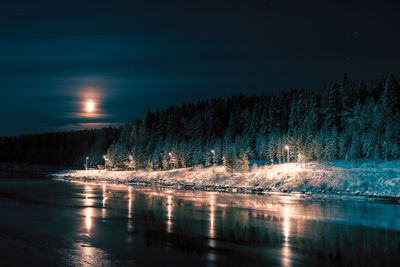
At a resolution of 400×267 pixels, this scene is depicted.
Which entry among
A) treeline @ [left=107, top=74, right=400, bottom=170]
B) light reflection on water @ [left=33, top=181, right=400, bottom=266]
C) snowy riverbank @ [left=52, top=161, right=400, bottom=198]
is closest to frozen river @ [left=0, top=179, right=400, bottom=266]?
light reflection on water @ [left=33, top=181, right=400, bottom=266]

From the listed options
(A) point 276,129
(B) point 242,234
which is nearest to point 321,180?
(B) point 242,234

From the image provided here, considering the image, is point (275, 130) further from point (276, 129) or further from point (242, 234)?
point (242, 234)

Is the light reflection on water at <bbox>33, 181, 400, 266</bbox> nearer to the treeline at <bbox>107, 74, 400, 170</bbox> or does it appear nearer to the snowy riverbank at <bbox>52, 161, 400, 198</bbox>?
the snowy riverbank at <bbox>52, 161, 400, 198</bbox>

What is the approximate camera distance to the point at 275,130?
11131 cm

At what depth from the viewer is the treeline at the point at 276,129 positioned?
257 feet

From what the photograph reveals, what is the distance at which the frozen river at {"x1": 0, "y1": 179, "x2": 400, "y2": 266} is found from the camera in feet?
52.0

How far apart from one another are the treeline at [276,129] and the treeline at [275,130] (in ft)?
0.57

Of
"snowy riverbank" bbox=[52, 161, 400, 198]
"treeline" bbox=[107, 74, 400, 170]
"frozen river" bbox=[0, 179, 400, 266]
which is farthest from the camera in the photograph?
"treeline" bbox=[107, 74, 400, 170]

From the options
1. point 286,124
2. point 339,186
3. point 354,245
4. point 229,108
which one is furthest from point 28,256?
point 229,108

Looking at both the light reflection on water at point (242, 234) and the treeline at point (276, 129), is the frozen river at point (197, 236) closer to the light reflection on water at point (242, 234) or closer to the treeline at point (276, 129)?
the light reflection on water at point (242, 234)

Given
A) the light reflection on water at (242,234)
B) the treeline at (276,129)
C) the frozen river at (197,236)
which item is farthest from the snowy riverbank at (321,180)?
the light reflection on water at (242,234)

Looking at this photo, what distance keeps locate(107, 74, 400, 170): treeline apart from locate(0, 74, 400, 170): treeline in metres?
0.18

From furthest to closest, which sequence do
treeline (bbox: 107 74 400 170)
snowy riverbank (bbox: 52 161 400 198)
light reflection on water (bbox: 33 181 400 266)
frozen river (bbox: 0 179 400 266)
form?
1. treeline (bbox: 107 74 400 170)
2. snowy riverbank (bbox: 52 161 400 198)
3. light reflection on water (bbox: 33 181 400 266)
4. frozen river (bbox: 0 179 400 266)

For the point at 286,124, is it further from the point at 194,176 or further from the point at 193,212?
the point at 193,212
